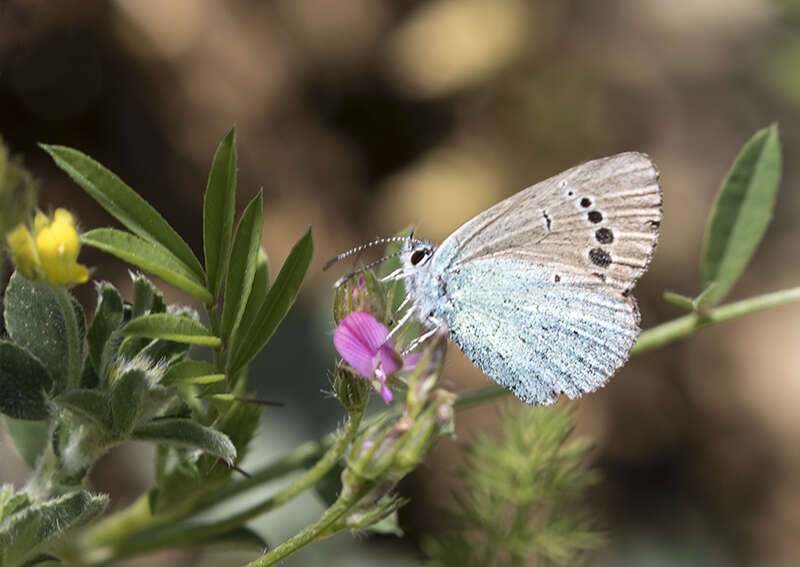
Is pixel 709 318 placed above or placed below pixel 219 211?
below

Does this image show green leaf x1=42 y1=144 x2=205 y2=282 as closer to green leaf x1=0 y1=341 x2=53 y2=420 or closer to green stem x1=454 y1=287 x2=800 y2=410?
green leaf x1=0 y1=341 x2=53 y2=420

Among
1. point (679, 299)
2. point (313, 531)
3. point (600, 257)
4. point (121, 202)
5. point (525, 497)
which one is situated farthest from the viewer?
point (525, 497)

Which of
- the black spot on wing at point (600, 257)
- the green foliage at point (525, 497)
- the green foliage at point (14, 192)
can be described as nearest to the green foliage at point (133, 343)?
the green foliage at point (14, 192)

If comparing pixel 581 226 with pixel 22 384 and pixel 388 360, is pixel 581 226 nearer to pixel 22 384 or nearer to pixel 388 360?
pixel 388 360

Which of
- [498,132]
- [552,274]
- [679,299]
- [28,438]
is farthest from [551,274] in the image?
[498,132]

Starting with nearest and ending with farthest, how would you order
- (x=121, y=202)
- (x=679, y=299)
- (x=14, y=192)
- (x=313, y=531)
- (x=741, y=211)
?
(x=14, y=192), (x=313, y=531), (x=121, y=202), (x=679, y=299), (x=741, y=211)

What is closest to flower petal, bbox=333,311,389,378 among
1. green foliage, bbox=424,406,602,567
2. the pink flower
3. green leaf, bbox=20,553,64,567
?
the pink flower

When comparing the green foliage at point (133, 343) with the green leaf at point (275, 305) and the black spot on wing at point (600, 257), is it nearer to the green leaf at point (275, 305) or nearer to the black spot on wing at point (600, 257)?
the green leaf at point (275, 305)
